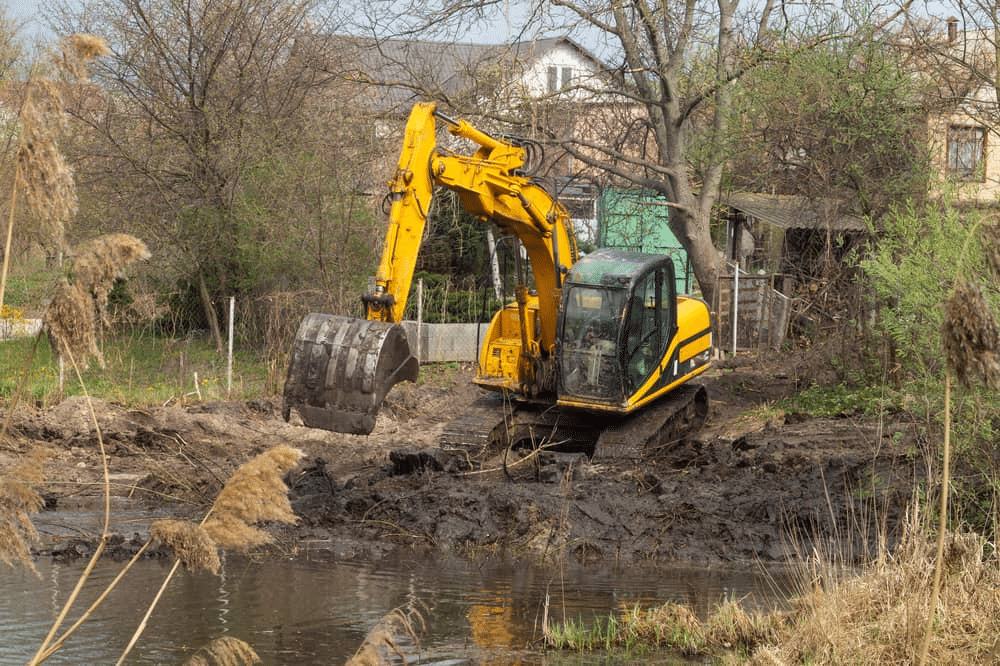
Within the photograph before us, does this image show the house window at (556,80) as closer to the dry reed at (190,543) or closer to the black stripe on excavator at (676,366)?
the black stripe on excavator at (676,366)

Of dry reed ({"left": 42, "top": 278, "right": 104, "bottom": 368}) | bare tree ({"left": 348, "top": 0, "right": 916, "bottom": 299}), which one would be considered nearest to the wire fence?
bare tree ({"left": 348, "top": 0, "right": 916, "bottom": 299})

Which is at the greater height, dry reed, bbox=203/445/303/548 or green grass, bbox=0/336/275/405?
dry reed, bbox=203/445/303/548

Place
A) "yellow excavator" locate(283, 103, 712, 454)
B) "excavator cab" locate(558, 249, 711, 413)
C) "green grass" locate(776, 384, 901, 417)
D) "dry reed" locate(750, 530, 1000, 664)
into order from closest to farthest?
"dry reed" locate(750, 530, 1000, 664) < "yellow excavator" locate(283, 103, 712, 454) < "excavator cab" locate(558, 249, 711, 413) < "green grass" locate(776, 384, 901, 417)

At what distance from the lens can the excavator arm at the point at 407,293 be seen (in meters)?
11.1

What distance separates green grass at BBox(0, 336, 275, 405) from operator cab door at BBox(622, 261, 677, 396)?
22.1 ft

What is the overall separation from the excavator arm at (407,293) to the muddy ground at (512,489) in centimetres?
110

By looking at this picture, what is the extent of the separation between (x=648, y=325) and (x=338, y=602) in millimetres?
5989

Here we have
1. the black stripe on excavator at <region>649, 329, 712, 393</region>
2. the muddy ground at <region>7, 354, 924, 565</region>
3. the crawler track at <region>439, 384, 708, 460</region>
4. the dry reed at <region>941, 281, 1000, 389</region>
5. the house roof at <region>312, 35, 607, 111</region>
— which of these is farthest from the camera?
the house roof at <region>312, 35, 607, 111</region>

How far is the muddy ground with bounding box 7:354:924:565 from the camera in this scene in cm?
1094

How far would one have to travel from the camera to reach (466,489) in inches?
476

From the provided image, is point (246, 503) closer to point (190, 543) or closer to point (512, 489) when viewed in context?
point (190, 543)

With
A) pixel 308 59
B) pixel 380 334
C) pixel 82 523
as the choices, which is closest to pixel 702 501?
pixel 380 334

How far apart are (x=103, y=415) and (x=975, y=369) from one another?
44.3ft

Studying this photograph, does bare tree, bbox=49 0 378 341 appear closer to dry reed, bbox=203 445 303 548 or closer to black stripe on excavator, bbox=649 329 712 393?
black stripe on excavator, bbox=649 329 712 393
